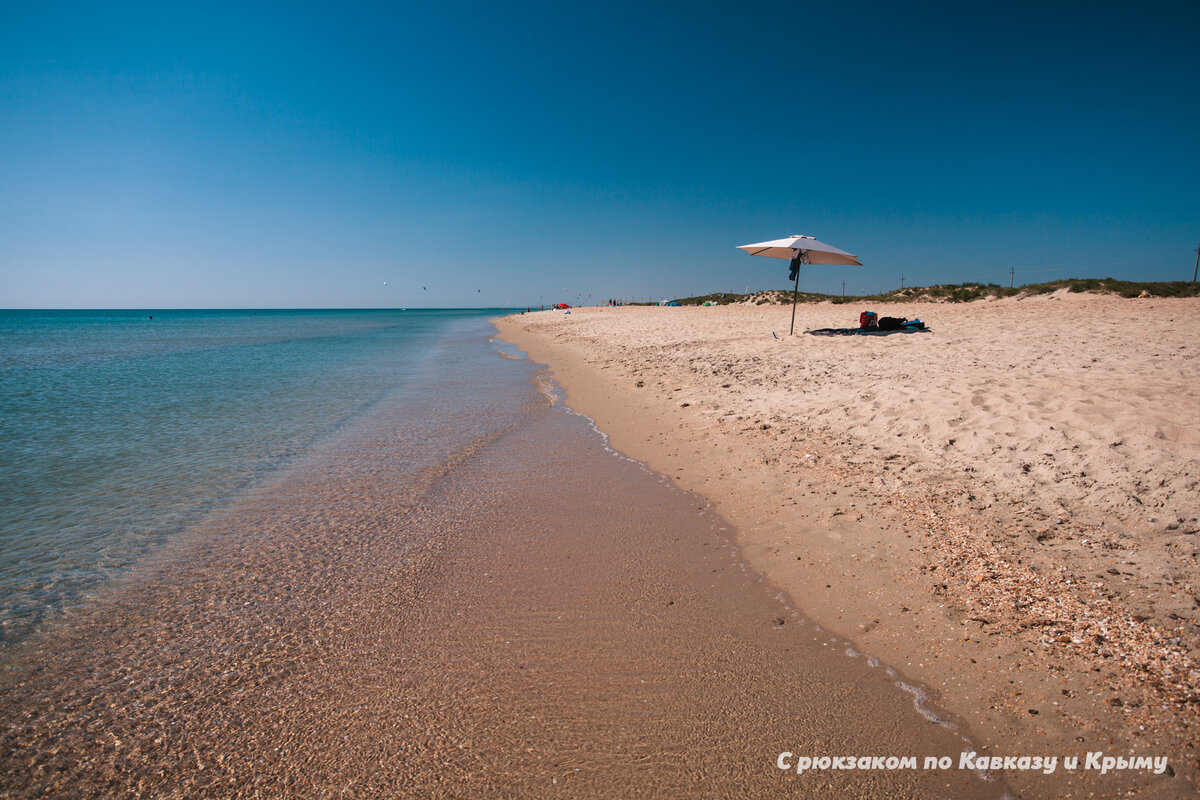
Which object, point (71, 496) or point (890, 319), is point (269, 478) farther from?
→ point (890, 319)

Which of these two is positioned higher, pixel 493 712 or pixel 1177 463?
pixel 1177 463

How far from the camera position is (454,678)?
275cm

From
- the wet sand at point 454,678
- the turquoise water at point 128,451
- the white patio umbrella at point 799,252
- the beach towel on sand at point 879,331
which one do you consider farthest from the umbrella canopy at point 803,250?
the wet sand at point 454,678

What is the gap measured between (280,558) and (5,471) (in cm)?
538

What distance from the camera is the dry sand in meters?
2.40

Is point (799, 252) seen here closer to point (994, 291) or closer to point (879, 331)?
point (879, 331)

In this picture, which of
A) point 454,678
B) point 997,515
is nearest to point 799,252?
point 997,515

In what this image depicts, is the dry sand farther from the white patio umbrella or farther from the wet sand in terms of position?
the white patio umbrella

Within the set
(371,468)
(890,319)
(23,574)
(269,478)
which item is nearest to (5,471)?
(269,478)

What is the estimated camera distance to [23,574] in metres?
3.91

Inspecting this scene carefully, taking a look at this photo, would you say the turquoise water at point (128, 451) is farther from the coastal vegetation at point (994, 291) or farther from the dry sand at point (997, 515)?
the coastal vegetation at point (994, 291)

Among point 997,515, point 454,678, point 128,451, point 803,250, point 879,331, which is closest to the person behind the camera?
point 454,678

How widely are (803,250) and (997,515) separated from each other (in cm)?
1317

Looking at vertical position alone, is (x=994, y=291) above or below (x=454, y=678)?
above
